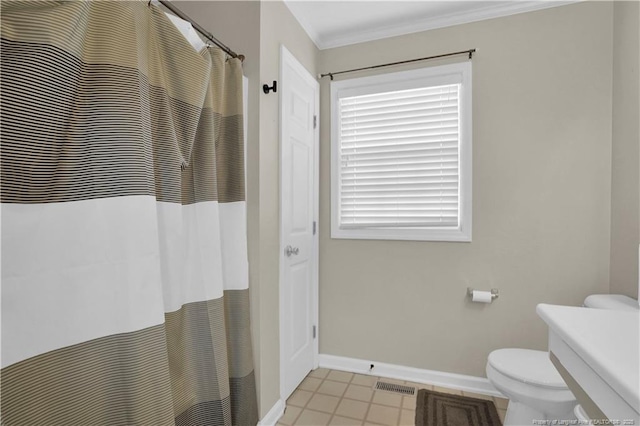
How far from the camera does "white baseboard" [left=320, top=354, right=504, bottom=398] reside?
219 cm

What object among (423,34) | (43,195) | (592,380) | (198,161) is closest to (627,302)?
(592,380)

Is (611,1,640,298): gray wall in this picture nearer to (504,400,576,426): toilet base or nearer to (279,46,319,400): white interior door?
(504,400,576,426): toilet base

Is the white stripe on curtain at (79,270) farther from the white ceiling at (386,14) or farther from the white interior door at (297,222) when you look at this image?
the white ceiling at (386,14)

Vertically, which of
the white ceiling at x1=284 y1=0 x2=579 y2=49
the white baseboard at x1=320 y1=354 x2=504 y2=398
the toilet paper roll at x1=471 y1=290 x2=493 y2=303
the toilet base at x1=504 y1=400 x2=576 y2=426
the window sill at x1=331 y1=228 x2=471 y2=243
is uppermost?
the white ceiling at x1=284 y1=0 x2=579 y2=49

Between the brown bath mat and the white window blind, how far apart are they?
3.58ft

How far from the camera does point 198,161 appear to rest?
1368 mm

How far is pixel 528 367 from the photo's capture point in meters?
1.57

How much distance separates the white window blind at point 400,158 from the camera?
2.28 metres

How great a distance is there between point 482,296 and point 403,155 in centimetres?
106

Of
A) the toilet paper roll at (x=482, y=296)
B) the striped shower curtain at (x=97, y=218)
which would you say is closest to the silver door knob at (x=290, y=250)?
the striped shower curtain at (x=97, y=218)

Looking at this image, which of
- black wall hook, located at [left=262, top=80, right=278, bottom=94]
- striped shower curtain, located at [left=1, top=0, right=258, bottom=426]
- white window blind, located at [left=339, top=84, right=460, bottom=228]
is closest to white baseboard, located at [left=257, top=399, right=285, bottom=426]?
striped shower curtain, located at [left=1, top=0, right=258, bottom=426]

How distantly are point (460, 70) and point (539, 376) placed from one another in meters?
1.83

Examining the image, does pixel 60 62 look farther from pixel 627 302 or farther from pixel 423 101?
pixel 627 302

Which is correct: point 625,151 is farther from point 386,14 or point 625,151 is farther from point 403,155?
point 386,14
